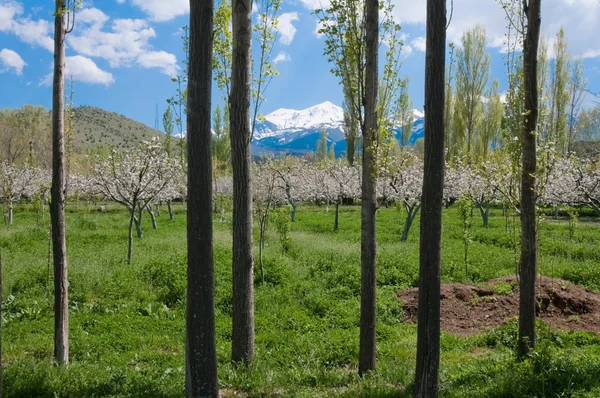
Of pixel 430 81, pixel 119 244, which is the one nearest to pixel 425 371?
pixel 430 81

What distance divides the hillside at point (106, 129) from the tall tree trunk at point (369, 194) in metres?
98.4

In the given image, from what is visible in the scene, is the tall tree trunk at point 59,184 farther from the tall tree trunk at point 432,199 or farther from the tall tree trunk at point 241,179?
the tall tree trunk at point 432,199

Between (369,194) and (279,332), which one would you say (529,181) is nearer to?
(369,194)

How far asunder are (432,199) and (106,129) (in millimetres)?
120986

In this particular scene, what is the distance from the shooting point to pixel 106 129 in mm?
111562

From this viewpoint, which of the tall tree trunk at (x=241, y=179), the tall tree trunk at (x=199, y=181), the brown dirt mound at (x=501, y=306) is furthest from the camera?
the brown dirt mound at (x=501, y=306)

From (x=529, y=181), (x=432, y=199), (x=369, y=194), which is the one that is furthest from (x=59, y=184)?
(x=529, y=181)

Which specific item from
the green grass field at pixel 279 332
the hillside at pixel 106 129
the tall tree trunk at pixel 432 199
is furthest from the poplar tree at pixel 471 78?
the hillside at pixel 106 129

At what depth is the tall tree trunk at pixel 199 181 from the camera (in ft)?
13.1

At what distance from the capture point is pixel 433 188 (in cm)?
421

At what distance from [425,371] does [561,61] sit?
44252 mm

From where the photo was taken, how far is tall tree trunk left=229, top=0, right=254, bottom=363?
597cm

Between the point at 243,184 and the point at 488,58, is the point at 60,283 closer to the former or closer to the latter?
the point at 243,184

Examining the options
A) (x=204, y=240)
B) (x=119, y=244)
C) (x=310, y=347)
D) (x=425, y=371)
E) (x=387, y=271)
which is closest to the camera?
(x=204, y=240)
